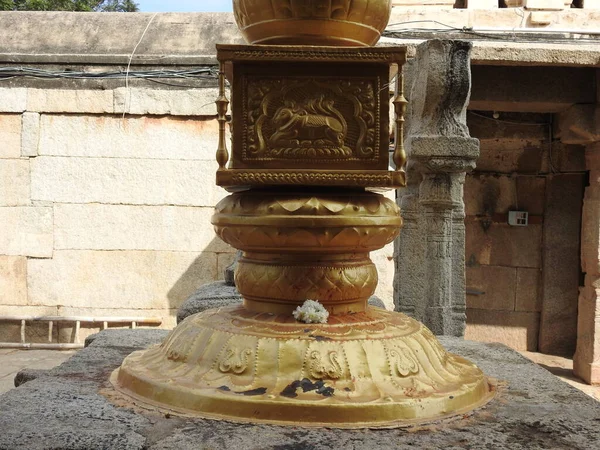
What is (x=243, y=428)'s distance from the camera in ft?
5.89

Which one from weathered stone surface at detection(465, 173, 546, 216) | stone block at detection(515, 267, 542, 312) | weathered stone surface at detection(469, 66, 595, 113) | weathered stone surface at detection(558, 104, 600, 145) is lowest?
stone block at detection(515, 267, 542, 312)

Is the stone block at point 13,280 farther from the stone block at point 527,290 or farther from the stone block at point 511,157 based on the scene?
the stone block at point 527,290

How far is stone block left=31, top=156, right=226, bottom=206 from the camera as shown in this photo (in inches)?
254

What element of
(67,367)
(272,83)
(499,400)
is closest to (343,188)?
(272,83)

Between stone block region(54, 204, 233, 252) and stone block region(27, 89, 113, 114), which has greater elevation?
stone block region(27, 89, 113, 114)

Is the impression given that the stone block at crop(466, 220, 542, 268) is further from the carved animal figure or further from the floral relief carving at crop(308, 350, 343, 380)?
the floral relief carving at crop(308, 350, 343, 380)

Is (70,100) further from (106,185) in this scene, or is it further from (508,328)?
(508,328)

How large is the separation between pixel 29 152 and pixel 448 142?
426 centimetres

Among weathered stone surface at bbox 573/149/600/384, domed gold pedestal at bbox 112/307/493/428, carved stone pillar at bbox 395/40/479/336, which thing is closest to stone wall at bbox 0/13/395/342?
carved stone pillar at bbox 395/40/479/336

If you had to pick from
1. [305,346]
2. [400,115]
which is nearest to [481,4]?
[400,115]

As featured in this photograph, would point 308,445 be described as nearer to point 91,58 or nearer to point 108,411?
point 108,411

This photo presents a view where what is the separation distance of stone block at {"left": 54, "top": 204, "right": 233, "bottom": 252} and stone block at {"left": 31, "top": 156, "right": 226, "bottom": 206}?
0.08 meters

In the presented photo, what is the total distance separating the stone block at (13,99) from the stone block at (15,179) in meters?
0.50

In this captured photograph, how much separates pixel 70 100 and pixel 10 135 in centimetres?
68
